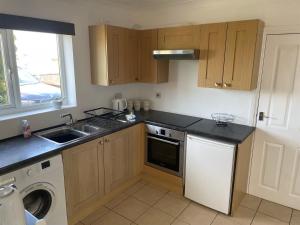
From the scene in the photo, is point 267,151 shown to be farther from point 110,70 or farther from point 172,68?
point 110,70

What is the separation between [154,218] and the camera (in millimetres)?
2348

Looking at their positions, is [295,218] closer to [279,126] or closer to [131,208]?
[279,126]

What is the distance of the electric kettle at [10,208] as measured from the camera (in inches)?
32.6

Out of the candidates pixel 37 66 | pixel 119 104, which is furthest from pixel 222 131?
pixel 37 66

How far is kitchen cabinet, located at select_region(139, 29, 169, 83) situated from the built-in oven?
683 mm

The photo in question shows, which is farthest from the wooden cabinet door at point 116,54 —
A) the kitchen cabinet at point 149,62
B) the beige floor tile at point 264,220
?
→ the beige floor tile at point 264,220

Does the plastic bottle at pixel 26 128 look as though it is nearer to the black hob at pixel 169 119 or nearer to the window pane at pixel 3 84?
the window pane at pixel 3 84

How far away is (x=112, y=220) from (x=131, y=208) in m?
0.27

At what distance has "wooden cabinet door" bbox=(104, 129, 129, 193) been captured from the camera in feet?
8.08

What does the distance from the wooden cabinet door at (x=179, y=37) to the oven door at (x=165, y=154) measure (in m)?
1.14

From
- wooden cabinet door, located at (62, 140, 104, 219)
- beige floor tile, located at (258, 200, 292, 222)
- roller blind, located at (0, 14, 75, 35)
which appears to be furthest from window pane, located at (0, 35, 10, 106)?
beige floor tile, located at (258, 200, 292, 222)

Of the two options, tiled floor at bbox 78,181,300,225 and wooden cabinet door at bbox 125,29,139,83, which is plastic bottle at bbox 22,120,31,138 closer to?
tiled floor at bbox 78,181,300,225

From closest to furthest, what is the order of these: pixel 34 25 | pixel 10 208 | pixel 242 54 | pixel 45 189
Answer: pixel 10 208, pixel 45 189, pixel 34 25, pixel 242 54

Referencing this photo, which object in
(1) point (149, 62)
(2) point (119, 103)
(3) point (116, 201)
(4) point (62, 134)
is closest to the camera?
(4) point (62, 134)
